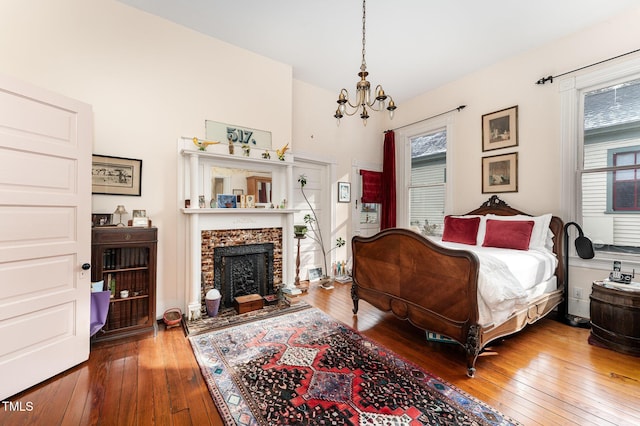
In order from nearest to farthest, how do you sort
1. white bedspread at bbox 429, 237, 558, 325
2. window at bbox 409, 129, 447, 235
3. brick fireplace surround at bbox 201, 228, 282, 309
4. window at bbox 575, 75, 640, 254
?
white bedspread at bbox 429, 237, 558, 325
window at bbox 575, 75, 640, 254
brick fireplace surround at bbox 201, 228, 282, 309
window at bbox 409, 129, 447, 235

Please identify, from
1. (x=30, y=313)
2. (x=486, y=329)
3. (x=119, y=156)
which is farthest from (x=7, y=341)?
(x=486, y=329)

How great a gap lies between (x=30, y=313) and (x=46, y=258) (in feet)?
1.23

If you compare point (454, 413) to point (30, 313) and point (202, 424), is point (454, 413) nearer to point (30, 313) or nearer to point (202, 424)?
point (202, 424)

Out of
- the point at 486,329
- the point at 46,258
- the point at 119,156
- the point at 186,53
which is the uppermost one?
the point at 186,53

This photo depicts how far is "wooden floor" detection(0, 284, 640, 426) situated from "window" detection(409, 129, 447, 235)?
2.35 meters

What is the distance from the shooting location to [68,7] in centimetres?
252

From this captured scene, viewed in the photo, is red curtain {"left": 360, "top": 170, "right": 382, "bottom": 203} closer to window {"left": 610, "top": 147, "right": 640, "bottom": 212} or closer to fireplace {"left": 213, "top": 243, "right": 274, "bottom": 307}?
fireplace {"left": 213, "top": 243, "right": 274, "bottom": 307}

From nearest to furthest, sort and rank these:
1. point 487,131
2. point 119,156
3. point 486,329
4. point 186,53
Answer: point 486,329, point 119,156, point 186,53, point 487,131

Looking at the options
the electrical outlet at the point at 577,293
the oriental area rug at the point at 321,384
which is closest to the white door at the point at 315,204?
the oriental area rug at the point at 321,384

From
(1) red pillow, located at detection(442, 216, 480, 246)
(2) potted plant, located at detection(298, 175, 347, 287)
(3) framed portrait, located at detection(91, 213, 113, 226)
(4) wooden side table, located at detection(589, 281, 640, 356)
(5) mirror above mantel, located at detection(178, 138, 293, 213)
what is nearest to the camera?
(4) wooden side table, located at detection(589, 281, 640, 356)

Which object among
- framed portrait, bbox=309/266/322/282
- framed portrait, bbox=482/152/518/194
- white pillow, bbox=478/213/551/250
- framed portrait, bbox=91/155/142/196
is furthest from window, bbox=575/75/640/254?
framed portrait, bbox=91/155/142/196

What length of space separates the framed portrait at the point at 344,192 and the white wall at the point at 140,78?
1.94 metres

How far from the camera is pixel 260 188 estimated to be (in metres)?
3.64

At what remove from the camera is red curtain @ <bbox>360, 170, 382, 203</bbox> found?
5078mm
